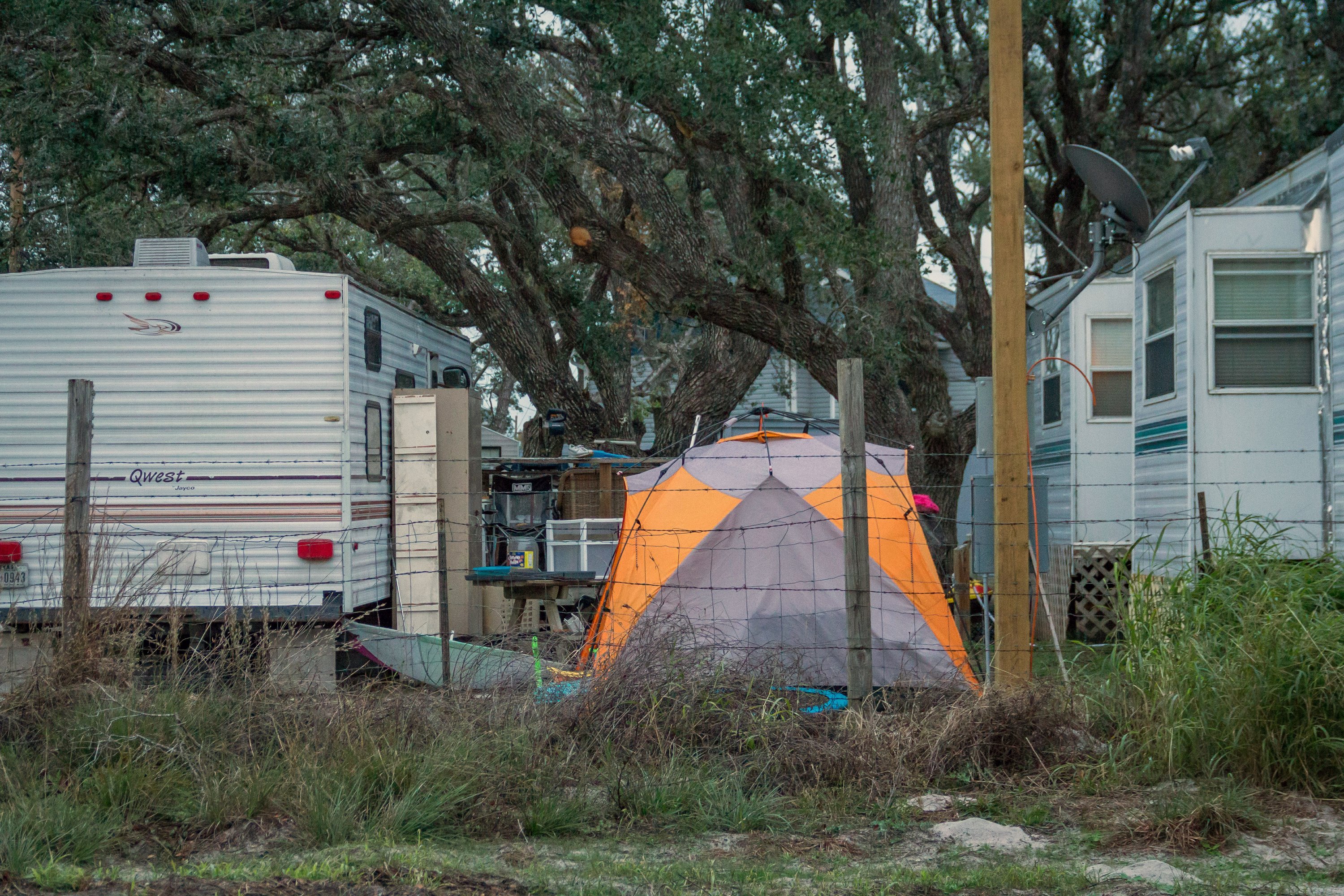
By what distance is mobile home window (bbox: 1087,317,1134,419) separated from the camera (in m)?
12.9

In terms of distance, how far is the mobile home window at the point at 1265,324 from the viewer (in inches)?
356

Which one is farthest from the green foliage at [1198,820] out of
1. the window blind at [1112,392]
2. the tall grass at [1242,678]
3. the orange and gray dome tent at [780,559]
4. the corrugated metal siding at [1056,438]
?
the window blind at [1112,392]

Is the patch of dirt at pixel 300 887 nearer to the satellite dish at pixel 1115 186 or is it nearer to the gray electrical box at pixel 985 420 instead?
the gray electrical box at pixel 985 420

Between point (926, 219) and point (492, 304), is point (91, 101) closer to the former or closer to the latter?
point (492, 304)

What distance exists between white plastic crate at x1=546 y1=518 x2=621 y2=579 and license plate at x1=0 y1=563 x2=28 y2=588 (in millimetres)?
3823

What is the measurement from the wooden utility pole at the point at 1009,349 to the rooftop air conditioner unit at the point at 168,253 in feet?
18.3

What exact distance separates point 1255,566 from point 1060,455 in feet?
25.3

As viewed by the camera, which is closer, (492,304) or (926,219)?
(492,304)

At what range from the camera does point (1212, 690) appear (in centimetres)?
525

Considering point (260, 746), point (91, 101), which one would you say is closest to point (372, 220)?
point (91, 101)

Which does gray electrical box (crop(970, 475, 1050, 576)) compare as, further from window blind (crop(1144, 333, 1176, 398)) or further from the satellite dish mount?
window blind (crop(1144, 333, 1176, 398))

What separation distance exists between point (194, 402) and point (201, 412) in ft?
0.27

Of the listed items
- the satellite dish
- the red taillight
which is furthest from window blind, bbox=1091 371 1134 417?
the red taillight

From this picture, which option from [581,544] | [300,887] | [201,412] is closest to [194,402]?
[201,412]
